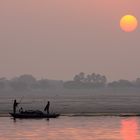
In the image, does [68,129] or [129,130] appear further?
[68,129]

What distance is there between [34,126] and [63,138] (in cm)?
1314

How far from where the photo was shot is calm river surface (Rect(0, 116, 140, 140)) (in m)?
56.4

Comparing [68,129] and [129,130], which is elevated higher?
[68,129]

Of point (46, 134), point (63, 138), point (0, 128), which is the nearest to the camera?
point (63, 138)

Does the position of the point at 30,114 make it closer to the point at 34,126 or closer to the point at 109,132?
the point at 34,126

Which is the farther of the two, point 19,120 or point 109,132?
point 19,120

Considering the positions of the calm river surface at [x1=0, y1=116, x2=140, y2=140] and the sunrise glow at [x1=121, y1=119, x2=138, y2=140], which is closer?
the sunrise glow at [x1=121, y1=119, x2=138, y2=140]

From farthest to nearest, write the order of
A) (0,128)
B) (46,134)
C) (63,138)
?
1. (0,128)
2. (46,134)
3. (63,138)

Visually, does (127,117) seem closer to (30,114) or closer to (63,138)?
(30,114)

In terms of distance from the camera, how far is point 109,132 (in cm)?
5975

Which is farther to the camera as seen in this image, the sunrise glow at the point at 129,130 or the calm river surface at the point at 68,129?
the calm river surface at the point at 68,129

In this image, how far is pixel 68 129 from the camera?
209 ft

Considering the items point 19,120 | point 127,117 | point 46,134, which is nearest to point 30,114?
point 19,120

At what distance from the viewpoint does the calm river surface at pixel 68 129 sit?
5641 centimetres
